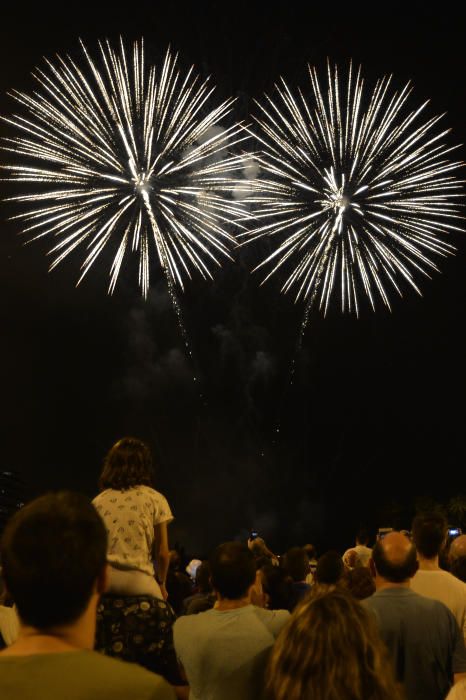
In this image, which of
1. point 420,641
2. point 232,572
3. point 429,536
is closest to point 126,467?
point 232,572

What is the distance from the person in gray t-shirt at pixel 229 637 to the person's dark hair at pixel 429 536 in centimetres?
193

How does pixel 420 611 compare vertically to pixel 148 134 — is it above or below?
below

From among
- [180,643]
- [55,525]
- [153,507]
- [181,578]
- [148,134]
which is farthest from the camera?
[148,134]

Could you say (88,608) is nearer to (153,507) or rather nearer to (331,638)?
(331,638)

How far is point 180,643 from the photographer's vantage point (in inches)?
169

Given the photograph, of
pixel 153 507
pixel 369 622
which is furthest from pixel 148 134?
pixel 369 622

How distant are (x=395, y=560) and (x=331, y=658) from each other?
2.07 m

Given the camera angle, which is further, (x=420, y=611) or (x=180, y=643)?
(x=420, y=611)

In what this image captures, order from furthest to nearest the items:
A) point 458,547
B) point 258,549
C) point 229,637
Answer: point 258,549, point 458,547, point 229,637

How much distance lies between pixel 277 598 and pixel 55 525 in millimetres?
5932

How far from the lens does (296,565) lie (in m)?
7.86

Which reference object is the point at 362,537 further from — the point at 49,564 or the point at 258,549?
the point at 49,564

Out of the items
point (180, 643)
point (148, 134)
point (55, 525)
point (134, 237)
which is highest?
point (148, 134)

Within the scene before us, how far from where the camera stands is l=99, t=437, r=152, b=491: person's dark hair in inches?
206
